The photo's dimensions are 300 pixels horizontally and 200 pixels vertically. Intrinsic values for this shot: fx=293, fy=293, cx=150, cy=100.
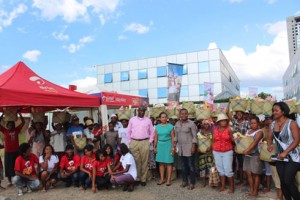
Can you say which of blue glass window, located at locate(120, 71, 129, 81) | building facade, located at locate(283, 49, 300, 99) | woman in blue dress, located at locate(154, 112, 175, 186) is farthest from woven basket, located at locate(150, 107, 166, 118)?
blue glass window, located at locate(120, 71, 129, 81)

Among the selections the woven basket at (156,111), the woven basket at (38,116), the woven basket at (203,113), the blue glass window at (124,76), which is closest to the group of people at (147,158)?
the woven basket at (203,113)

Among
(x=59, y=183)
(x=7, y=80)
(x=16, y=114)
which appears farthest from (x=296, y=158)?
(x=16, y=114)

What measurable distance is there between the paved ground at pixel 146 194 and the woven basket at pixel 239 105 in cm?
173

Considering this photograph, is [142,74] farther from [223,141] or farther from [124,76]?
[223,141]

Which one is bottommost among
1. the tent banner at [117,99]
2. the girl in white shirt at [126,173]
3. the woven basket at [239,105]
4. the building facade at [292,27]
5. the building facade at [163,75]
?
the girl in white shirt at [126,173]

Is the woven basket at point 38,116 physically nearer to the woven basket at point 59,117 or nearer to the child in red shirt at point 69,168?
the woven basket at point 59,117

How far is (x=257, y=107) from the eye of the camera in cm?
641

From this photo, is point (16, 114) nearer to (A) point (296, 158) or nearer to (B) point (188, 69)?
(A) point (296, 158)

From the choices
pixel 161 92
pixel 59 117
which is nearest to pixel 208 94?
pixel 59 117

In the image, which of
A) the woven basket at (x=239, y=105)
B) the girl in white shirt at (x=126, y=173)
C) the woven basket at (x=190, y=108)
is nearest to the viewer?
the girl in white shirt at (x=126, y=173)

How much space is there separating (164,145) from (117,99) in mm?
3208

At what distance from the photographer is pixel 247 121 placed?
625 centimetres

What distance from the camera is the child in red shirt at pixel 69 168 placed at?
6.81 metres

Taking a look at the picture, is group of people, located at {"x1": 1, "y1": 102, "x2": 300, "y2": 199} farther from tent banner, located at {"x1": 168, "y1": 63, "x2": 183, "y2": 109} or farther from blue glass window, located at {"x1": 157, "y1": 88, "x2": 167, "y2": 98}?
blue glass window, located at {"x1": 157, "y1": 88, "x2": 167, "y2": 98}
